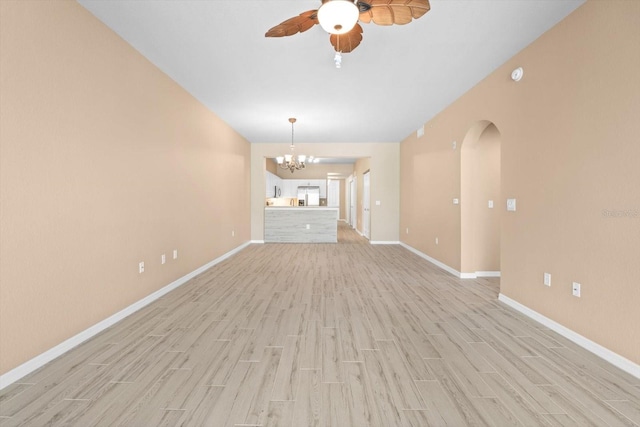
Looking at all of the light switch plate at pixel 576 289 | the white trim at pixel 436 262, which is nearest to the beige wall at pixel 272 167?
Result: the white trim at pixel 436 262

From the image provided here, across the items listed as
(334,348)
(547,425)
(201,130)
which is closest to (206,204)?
(201,130)

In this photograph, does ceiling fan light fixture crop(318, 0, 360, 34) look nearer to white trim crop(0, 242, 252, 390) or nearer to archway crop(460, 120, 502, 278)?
white trim crop(0, 242, 252, 390)

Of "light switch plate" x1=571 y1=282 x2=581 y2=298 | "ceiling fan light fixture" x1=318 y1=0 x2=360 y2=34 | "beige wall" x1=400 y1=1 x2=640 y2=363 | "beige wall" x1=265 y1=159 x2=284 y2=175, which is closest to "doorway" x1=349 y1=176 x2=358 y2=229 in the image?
Result: "beige wall" x1=265 y1=159 x2=284 y2=175

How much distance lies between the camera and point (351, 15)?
5.30 feet

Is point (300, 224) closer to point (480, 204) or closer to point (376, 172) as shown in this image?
point (376, 172)

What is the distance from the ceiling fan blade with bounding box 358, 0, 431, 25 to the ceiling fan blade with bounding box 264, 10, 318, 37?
32cm

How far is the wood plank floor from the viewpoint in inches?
61.8

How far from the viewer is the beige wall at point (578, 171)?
6.70 ft

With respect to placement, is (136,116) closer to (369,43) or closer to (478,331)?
(369,43)

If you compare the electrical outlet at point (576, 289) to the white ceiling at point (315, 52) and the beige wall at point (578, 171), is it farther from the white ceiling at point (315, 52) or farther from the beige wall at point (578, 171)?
the white ceiling at point (315, 52)

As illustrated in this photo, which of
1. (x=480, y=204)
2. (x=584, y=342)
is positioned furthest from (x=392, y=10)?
(x=480, y=204)

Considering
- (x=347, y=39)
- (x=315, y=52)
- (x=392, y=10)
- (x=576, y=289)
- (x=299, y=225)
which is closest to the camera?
(x=392, y=10)

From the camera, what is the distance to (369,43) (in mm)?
Result: 2971

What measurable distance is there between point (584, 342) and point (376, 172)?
6.01 meters
